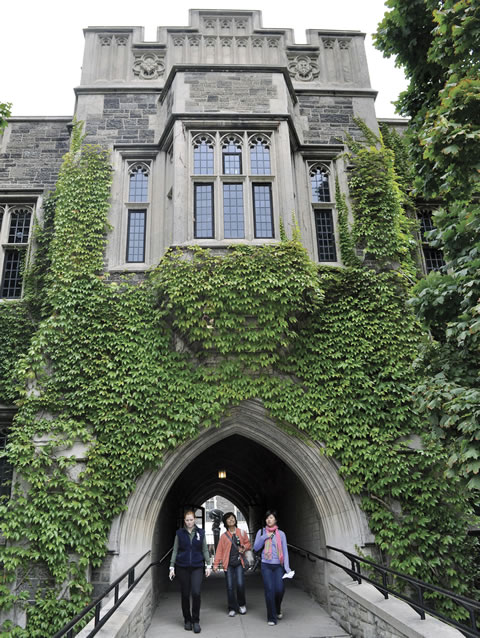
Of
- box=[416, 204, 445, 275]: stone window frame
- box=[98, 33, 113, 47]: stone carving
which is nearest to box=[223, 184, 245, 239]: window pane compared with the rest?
box=[416, 204, 445, 275]: stone window frame

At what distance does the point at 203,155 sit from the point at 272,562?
23.5ft

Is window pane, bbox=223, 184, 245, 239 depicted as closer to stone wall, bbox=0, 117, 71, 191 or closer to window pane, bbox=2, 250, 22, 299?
stone wall, bbox=0, 117, 71, 191

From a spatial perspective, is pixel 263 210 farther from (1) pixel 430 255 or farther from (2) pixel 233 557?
(2) pixel 233 557

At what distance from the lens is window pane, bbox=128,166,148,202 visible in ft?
36.3

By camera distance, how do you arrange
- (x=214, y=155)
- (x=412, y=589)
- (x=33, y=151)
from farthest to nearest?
(x=33, y=151)
(x=214, y=155)
(x=412, y=589)

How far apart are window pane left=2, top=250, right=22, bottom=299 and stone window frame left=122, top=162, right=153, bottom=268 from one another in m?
2.31

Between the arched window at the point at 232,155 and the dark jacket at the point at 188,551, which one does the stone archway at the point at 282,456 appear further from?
the arched window at the point at 232,155

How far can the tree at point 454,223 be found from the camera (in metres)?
5.93

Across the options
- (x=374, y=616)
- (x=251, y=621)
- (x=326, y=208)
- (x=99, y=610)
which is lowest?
(x=251, y=621)

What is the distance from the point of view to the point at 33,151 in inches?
471

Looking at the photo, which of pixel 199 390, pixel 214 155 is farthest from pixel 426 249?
pixel 199 390

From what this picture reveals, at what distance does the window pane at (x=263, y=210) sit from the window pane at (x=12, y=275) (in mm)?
4831

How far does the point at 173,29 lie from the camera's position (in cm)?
1181

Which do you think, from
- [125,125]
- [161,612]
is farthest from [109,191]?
[161,612]
